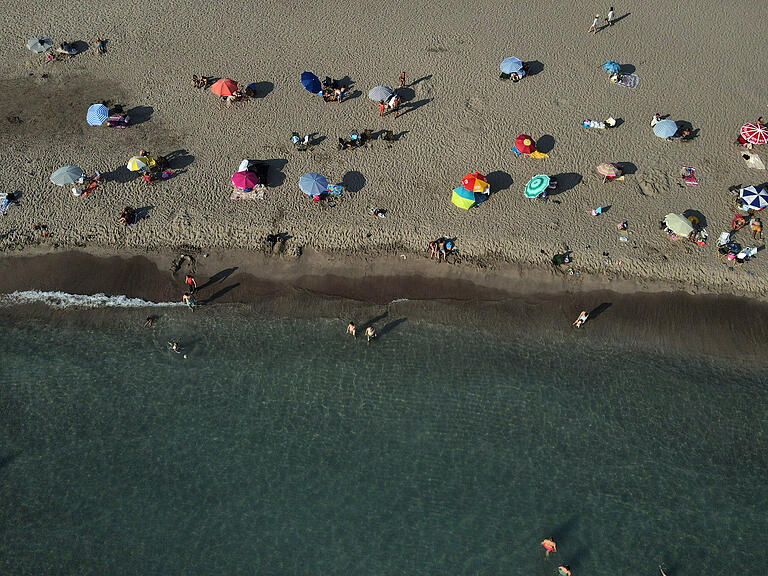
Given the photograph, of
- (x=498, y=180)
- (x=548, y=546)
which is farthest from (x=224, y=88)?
(x=548, y=546)

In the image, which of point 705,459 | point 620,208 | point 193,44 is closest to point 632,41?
point 620,208

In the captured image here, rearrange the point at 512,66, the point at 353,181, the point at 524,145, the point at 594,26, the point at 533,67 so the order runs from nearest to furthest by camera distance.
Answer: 1. the point at 524,145
2. the point at 353,181
3. the point at 512,66
4. the point at 533,67
5. the point at 594,26

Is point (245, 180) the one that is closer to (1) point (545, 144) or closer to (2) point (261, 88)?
(2) point (261, 88)

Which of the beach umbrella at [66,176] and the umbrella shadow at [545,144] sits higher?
the umbrella shadow at [545,144]

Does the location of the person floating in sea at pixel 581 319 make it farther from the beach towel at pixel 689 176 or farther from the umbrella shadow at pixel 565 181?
the beach towel at pixel 689 176

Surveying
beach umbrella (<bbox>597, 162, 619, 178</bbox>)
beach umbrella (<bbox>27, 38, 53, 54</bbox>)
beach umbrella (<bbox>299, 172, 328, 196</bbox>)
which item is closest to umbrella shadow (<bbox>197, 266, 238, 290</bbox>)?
beach umbrella (<bbox>299, 172, 328, 196</bbox>)

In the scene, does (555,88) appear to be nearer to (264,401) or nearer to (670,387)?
(670,387)

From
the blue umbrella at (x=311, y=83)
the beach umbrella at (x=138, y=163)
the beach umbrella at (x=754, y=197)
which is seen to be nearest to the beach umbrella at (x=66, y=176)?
the beach umbrella at (x=138, y=163)
